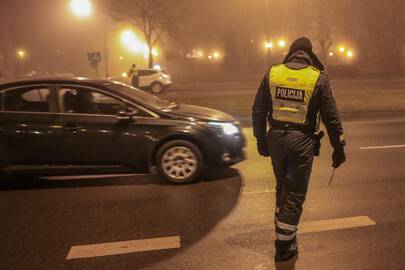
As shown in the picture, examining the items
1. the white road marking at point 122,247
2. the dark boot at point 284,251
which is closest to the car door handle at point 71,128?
the white road marking at point 122,247

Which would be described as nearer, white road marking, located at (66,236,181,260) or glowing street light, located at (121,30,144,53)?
white road marking, located at (66,236,181,260)

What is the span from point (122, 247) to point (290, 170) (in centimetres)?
169

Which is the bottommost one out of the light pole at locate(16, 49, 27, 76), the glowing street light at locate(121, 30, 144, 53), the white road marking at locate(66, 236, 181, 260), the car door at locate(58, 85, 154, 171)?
the white road marking at locate(66, 236, 181, 260)

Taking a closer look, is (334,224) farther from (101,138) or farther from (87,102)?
(87,102)

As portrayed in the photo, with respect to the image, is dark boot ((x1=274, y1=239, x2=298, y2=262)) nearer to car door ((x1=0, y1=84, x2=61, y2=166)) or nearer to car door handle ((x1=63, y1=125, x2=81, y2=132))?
car door handle ((x1=63, y1=125, x2=81, y2=132))

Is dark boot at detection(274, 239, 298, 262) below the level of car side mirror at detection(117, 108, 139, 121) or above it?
below

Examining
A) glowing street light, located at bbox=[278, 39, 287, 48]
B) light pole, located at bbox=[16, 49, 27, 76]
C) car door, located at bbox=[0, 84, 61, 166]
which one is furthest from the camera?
light pole, located at bbox=[16, 49, 27, 76]

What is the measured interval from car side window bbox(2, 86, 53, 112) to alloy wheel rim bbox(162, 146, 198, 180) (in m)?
1.73

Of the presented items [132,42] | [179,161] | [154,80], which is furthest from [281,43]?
[179,161]

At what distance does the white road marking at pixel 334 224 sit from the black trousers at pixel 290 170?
697 mm

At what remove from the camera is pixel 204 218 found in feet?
15.7

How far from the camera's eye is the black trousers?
3.62m

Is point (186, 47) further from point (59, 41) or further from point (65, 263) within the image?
point (65, 263)

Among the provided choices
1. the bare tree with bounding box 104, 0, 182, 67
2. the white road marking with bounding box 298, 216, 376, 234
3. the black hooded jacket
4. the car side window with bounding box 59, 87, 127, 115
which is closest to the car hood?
the car side window with bounding box 59, 87, 127, 115
